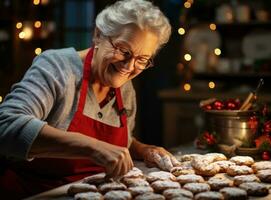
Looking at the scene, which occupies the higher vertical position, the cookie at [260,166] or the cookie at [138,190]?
the cookie at [138,190]

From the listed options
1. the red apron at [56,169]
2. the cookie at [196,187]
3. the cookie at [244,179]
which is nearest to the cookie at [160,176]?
the cookie at [196,187]

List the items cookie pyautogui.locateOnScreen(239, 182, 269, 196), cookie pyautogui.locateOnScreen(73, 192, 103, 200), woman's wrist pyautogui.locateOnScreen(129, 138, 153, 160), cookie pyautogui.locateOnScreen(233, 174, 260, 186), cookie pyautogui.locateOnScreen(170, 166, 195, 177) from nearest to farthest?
cookie pyautogui.locateOnScreen(73, 192, 103, 200)
cookie pyautogui.locateOnScreen(239, 182, 269, 196)
cookie pyautogui.locateOnScreen(233, 174, 260, 186)
cookie pyautogui.locateOnScreen(170, 166, 195, 177)
woman's wrist pyautogui.locateOnScreen(129, 138, 153, 160)

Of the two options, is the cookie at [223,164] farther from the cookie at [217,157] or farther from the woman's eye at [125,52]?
the woman's eye at [125,52]

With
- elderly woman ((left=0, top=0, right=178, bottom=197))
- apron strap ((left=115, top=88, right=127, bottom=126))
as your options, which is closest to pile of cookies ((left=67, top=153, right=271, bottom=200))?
elderly woman ((left=0, top=0, right=178, bottom=197))

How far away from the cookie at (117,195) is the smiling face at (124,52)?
622mm

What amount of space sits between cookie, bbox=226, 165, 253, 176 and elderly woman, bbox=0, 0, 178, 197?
0.77 feet

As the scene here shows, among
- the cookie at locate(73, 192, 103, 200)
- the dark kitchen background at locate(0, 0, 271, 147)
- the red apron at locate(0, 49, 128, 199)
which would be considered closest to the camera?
the cookie at locate(73, 192, 103, 200)

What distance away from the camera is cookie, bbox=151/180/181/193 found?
1795 mm

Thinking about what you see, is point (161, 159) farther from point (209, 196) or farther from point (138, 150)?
point (209, 196)

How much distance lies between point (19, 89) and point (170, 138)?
3317 mm

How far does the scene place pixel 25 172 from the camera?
2.18 m

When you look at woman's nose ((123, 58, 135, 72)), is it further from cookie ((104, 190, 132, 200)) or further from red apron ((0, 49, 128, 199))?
cookie ((104, 190, 132, 200))

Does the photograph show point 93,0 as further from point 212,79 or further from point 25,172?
point 25,172

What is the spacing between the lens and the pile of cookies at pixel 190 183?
1695 mm
